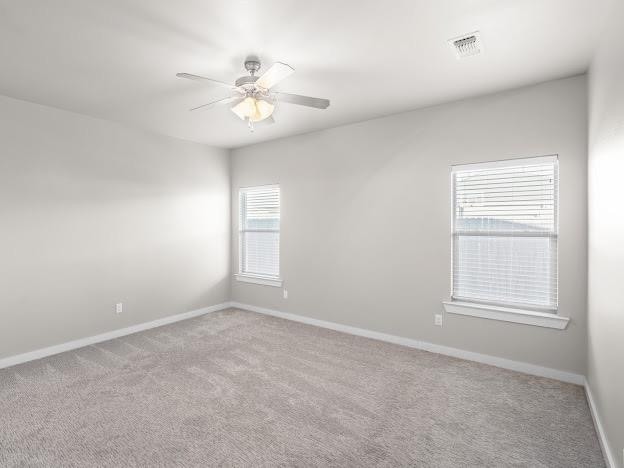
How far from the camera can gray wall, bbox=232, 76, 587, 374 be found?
9.42 feet

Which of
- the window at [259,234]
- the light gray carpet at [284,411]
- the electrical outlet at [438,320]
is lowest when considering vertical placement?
the light gray carpet at [284,411]

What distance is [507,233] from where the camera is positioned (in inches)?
124

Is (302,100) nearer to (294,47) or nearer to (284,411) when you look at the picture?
(294,47)

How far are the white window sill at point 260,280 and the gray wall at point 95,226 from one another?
1.44 ft

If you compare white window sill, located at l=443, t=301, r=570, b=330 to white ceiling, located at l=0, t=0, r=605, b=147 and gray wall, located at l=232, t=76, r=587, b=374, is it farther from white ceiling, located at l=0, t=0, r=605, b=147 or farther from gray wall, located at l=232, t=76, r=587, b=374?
white ceiling, located at l=0, t=0, r=605, b=147

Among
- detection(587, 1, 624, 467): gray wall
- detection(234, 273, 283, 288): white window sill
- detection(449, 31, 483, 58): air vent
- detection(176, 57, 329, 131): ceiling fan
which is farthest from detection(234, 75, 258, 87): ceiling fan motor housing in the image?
detection(234, 273, 283, 288): white window sill

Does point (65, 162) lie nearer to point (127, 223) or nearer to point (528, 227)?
point (127, 223)

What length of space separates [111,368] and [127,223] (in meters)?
1.81

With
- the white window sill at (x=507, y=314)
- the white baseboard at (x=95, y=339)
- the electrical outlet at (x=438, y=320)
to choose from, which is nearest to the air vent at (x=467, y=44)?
the white window sill at (x=507, y=314)

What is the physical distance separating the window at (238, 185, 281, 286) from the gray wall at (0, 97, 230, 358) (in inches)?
17.7

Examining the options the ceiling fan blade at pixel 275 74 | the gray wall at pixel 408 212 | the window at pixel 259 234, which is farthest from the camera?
the window at pixel 259 234

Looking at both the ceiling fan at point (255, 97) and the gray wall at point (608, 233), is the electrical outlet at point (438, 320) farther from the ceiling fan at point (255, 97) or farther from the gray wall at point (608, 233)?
the ceiling fan at point (255, 97)

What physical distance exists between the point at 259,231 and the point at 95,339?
2.54 m

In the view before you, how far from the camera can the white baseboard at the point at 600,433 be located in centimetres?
181
